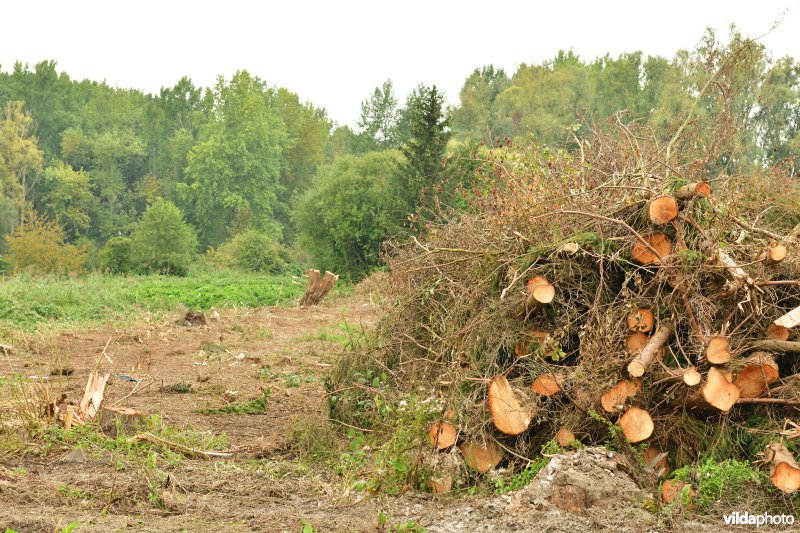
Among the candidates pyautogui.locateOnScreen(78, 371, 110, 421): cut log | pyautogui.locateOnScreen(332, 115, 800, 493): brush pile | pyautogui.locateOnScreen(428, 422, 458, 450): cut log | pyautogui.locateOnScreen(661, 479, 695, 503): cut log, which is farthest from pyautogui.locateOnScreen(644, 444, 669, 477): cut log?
pyautogui.locateOnScreen(78, 371, 110, 421): cut log

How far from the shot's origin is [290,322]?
18.3 meters

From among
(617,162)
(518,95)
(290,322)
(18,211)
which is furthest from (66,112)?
(617,162)

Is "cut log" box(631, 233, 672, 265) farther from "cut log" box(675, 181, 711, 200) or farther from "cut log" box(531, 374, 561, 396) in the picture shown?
"cut log" box(531, 374, 561, 396)

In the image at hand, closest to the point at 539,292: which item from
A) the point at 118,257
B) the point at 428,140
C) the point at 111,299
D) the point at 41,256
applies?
the point at 111,299

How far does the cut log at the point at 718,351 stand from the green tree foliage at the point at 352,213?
2363 centimetres

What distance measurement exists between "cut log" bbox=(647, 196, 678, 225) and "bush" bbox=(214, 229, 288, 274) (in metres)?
35.1

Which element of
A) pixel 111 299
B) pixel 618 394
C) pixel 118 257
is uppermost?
pixel 618 394

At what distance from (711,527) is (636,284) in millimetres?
1855

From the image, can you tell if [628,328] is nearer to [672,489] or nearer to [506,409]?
[506,409]

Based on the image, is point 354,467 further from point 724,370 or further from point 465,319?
point 724,370

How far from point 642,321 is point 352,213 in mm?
26083

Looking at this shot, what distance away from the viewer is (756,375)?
554cm

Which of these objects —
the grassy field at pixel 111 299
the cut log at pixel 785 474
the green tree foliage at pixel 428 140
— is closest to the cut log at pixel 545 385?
the cut log at pixel 785 474

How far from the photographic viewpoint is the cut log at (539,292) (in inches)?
237
